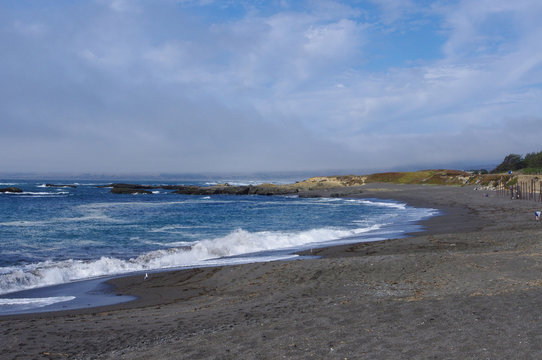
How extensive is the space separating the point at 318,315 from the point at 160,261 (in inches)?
379

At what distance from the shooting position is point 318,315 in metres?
7.08

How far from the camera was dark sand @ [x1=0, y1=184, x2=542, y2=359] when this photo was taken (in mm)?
5438

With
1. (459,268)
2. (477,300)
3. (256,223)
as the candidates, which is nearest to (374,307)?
(477,300)

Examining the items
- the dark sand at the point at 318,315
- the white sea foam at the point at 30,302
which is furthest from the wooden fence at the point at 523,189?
the white sea foam at the point at 30,302

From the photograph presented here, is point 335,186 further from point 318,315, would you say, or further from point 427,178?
point 318,315

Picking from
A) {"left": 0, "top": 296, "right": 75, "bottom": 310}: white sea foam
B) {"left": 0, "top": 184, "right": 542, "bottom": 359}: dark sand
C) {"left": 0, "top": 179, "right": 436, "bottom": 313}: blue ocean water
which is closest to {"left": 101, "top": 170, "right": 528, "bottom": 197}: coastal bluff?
{"left": 0, "top": 179, "right": 436, "bottom": 313}: blue ocean water

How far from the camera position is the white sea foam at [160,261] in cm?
1206

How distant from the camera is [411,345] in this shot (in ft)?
17.5

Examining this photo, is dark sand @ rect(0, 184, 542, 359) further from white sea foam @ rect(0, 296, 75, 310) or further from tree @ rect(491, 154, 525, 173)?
tree @ rect(491, 154, 525, 173)

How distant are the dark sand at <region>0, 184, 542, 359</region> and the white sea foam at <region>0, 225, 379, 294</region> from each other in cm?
232

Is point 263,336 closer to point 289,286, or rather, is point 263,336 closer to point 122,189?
point 289,286

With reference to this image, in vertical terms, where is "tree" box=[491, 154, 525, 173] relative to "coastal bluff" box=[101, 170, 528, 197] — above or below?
above

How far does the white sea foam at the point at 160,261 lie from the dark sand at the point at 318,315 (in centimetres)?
232

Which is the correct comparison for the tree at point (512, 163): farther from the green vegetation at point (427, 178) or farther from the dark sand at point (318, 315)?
the dark sand at point (318, 315)
